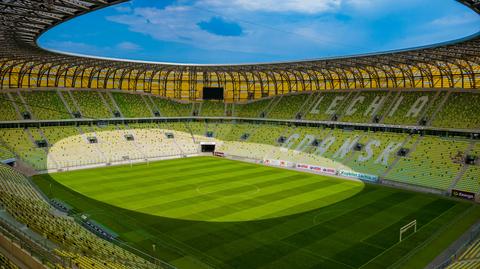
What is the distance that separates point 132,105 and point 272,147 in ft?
92.3

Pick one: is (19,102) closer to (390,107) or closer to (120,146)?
(120,146)

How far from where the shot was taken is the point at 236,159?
59531mm

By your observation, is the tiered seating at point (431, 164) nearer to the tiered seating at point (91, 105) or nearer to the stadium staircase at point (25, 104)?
the tiered seating at point (91, 105)

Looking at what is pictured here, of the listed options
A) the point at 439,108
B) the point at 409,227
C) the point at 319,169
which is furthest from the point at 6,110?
the point at 439,108

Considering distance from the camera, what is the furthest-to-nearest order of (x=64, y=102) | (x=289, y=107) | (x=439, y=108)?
(x=289, y=107), (x=64, y=102), (x=439, y=108)

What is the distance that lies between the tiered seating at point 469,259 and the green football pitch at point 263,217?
260 centimetres

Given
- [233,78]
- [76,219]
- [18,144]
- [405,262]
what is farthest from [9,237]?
[233,78]

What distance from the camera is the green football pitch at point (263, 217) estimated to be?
74.5 feet

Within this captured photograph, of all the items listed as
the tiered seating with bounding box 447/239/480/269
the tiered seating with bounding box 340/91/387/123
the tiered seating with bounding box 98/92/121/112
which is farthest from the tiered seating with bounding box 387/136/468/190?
the tiered seating with bounding box 98/92/121/112

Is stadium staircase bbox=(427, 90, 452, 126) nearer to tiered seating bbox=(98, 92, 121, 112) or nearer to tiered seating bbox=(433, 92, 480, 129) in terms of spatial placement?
tiered seating bbox=(433, 92, 480, 129)

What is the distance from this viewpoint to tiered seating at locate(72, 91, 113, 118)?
61938 millimetres

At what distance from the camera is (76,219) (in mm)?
27453

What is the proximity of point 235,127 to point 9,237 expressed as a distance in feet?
188

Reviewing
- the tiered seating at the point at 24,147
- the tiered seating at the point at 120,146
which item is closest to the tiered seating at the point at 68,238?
the tiered seating at the point at 24,147
